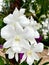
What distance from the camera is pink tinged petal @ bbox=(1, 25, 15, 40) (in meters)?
1.30

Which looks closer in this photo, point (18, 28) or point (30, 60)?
point (18, 28)

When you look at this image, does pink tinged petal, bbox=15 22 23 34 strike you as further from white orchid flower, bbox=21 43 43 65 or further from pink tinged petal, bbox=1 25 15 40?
white orchid flower, bbox=21 43 43 65

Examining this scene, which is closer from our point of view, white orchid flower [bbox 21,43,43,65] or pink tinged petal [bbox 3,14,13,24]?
pink tinged petal [bbox 3,14,13,24]

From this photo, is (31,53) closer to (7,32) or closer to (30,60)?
(30,60)

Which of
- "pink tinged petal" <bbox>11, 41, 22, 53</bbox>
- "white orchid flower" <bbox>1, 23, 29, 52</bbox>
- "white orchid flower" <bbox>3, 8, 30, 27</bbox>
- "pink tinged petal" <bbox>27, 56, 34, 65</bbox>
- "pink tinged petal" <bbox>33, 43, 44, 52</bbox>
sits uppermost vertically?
"white orchid flower" <bbox>3, 8, 30, 27</bbox>

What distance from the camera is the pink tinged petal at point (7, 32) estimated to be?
A: 51.1 inches

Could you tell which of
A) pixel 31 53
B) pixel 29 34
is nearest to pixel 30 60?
pixel 31 53

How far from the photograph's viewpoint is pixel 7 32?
1.31m

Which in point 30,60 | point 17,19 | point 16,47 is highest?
point 17,19

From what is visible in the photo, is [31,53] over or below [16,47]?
below

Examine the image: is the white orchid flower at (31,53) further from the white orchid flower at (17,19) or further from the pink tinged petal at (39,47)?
the white orchid flower at (17,19)

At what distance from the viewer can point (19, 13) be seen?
4.39 ft

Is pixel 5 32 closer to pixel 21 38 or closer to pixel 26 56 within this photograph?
pixel 21 38

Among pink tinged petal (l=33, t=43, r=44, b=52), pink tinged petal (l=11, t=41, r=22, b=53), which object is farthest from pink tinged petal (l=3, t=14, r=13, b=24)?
pink tinged petal (l=33, t=43, r=44, b=52)
